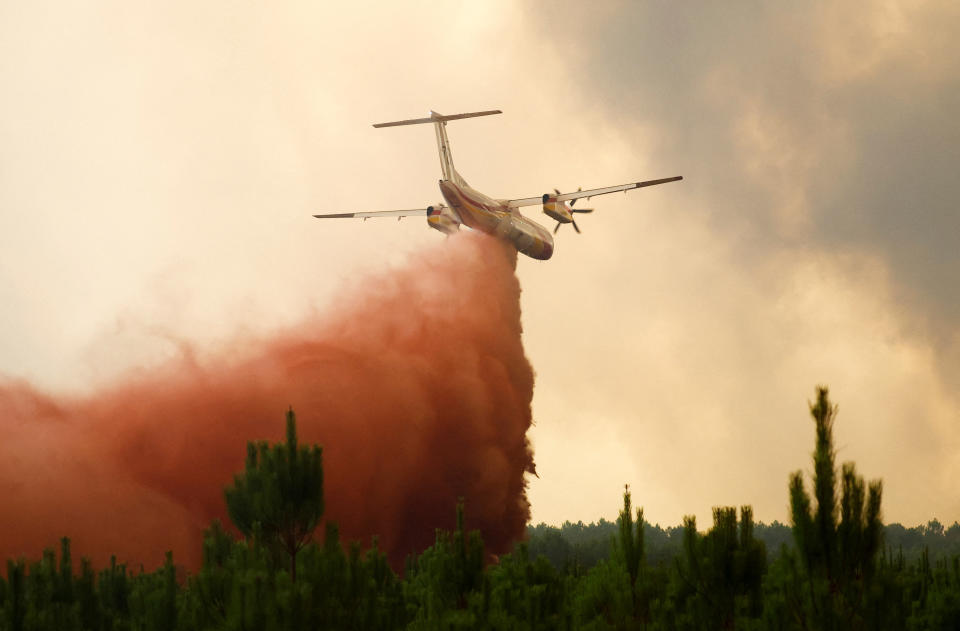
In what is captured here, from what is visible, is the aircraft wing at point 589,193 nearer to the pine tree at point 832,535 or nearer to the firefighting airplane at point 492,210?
the firefighting airplane at point 492,210

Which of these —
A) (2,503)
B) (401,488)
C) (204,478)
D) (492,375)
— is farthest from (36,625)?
(492,375)

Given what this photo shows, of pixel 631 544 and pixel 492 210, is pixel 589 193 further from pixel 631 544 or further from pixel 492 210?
pixel 631 544

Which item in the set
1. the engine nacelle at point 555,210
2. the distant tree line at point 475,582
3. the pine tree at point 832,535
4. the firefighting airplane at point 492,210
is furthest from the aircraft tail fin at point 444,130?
the pine tree at point 832,535

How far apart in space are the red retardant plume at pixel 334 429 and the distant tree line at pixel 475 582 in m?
13.9

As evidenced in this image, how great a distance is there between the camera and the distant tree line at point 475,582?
52.3ft

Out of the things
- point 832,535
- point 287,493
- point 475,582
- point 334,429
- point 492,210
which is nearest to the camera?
point 832,535

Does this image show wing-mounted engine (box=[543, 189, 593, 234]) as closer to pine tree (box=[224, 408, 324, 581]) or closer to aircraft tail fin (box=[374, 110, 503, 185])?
aircraft tail fin (box=[374, 110, 503, 185])

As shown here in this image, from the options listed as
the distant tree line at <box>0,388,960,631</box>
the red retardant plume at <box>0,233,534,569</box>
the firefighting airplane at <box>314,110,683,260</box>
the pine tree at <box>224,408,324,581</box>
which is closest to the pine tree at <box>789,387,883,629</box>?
the distant tree line at <box>0,388,960,631</box>

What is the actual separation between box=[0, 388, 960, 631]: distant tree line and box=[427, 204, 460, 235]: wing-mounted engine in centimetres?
2637

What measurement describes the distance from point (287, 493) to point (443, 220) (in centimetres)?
3694

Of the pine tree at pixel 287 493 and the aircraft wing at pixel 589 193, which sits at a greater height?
the aircraft wing at pixel 589 193

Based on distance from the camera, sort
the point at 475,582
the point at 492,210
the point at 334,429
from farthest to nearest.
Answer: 1. the point at 492,210
2. the point at 334,429
3. the point at 475,582

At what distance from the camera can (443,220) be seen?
56562 mm

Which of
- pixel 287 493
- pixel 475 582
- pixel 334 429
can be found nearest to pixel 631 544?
pixel 475 582
